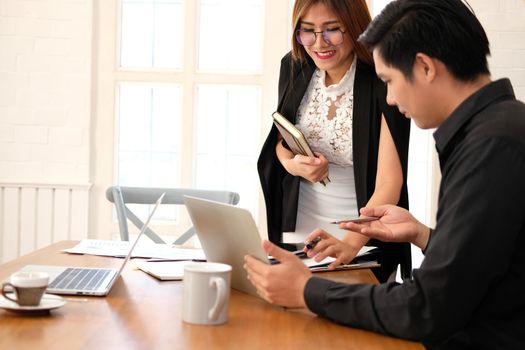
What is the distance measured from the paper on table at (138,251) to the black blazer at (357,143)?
1.14 ft

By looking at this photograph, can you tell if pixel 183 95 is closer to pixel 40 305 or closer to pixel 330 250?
pixel 330 250

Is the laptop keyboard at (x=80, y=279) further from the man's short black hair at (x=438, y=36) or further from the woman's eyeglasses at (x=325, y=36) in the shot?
the woman's eyeglasses at (x=325, y=36)

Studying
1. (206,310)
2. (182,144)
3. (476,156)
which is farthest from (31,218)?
(476,156)

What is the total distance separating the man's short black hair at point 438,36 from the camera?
1249 mm

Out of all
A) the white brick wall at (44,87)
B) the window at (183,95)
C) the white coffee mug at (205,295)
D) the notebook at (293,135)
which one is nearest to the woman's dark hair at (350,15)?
the notebook at (293,135)

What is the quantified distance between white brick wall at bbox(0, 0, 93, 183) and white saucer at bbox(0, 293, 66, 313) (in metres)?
2.87

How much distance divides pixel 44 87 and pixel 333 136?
2.34 m

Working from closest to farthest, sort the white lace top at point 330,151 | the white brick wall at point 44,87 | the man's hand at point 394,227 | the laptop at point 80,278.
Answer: the laptop at point 80,278 → the man's hand at point 394,227 → the white lace top at point 330,151 → the white brick wall at point 44,87

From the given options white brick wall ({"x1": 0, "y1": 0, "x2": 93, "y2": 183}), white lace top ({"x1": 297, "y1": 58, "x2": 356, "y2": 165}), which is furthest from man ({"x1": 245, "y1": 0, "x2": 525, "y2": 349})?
white brick wall ({"x1": 0, "y1": 0, "x2": 93, "y2": 183})

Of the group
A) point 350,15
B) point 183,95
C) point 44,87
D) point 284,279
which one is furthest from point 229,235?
point 44,87

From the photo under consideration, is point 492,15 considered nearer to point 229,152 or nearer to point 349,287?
point 229,152

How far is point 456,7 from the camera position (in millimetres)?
1270

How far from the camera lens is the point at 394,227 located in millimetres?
1684

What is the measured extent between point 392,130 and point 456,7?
0.92 m
